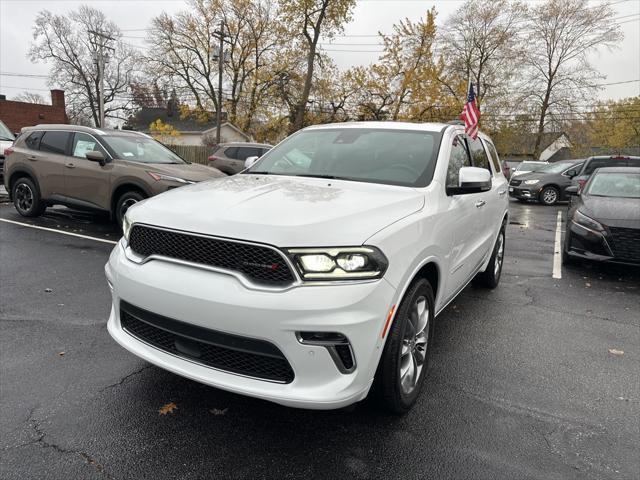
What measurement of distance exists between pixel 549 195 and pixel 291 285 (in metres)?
17.6

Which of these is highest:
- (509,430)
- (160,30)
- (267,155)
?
(160,30)

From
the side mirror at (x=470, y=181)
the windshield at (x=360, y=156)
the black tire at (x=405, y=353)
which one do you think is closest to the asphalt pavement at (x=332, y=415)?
the black tire at (x=405, y=353)

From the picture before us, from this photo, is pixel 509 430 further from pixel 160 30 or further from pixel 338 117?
pixel 160 30

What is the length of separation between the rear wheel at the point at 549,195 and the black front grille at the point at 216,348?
1741 cm

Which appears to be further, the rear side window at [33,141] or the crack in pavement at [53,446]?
the rear side window at [33,141]

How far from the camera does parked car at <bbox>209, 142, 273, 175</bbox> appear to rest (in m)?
14.1

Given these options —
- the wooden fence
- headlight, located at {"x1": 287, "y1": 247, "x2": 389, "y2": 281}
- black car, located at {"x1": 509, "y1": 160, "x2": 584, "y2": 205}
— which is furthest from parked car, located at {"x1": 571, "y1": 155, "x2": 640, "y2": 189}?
the wooden fence

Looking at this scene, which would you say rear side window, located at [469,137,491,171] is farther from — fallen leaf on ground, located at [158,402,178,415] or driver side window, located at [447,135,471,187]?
fallen leaf on ground, located at [158,402,178,415]

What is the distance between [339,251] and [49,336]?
2.87m

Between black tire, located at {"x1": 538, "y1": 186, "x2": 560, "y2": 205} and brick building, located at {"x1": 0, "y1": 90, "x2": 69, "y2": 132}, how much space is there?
1614 inches

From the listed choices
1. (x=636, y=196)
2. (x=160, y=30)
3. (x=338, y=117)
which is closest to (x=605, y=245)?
(x=636, y=196)

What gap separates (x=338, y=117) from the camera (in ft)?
108

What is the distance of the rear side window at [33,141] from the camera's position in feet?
27.5

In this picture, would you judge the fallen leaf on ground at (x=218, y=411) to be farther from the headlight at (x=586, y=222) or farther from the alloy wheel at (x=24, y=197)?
the alloy wheel at (x=24, y=197)
